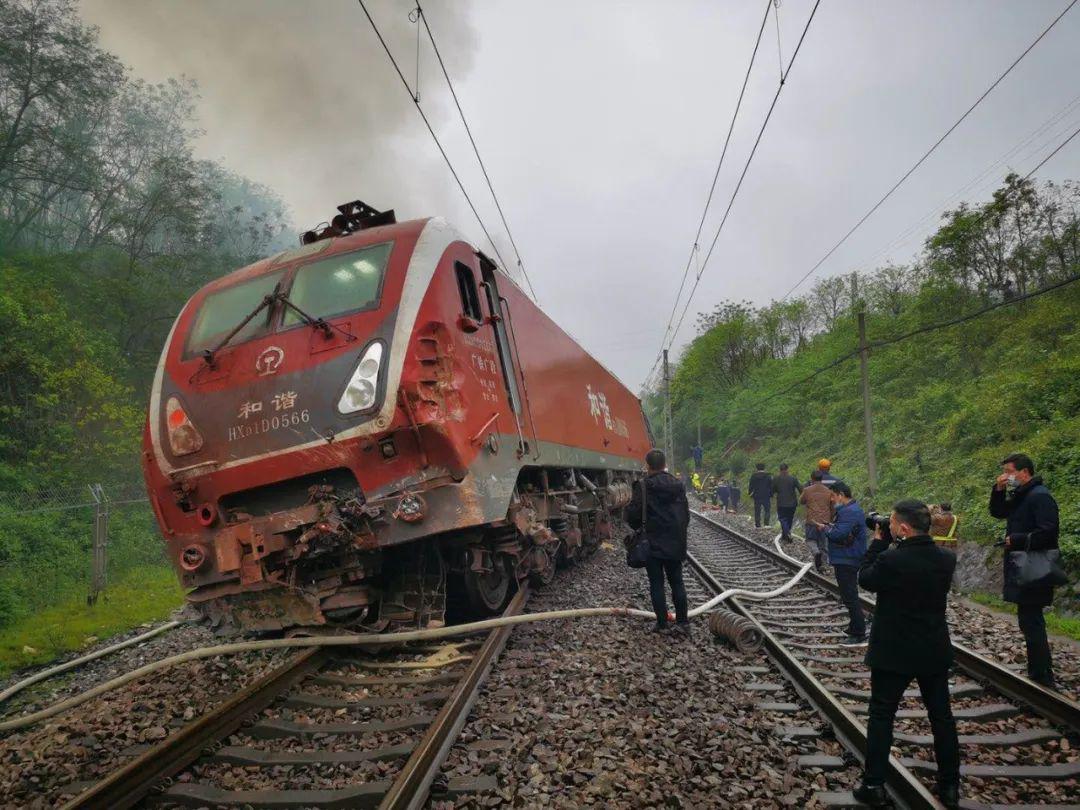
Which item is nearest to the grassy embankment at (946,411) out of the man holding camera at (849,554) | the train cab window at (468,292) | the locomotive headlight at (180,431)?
the man holding camera at (849,554)

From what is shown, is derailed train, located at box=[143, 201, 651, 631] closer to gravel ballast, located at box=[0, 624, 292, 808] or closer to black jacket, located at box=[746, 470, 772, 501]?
gravel ballast, located at box=[0, 624, 292, 808]

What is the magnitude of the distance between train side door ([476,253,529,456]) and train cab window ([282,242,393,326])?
3.59ft

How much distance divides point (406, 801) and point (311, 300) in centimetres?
362

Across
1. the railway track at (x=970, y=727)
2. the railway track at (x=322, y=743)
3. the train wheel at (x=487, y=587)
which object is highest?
the train wheel at (x=487, y=587)

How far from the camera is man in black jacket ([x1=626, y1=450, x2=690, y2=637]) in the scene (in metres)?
5.44

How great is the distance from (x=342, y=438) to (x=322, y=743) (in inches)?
73.4

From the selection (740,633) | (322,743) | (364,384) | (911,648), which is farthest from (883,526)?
(364,384)

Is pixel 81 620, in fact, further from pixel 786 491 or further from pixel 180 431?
pixel 786 491

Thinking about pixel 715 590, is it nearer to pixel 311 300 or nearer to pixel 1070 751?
pixel 1070 751

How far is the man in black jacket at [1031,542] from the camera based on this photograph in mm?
3959

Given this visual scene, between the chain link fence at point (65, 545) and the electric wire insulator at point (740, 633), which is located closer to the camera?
the electric wire insulator at point (740, 633)

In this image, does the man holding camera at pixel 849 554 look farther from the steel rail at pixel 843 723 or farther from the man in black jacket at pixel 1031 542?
the man in black jacket at pixel 1031 542

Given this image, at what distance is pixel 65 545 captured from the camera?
10.9m

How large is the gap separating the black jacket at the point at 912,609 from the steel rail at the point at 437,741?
83.1 inches
